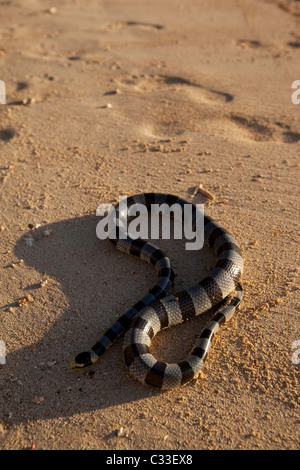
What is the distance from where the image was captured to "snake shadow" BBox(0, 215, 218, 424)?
3514 mm

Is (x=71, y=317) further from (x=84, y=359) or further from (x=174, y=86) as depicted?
(x=174, y=86)

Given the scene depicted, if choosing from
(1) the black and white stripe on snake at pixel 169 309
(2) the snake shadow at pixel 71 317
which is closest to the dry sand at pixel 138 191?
(2) the snake shadow at pixel 71 317

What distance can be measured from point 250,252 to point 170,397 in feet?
6.10

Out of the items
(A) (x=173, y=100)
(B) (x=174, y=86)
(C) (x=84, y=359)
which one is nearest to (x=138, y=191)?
(A) (x=173, y=100)

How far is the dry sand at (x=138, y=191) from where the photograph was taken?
3412 millimetres

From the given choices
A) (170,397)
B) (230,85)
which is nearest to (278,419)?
(170,397)

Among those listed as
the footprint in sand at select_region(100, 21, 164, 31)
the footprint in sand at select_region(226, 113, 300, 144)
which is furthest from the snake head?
the footprint in sand at select_region(100, 21, 164, 31)

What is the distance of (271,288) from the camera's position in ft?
14.1

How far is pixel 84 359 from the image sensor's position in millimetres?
3656

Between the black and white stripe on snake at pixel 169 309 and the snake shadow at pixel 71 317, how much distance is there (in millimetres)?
128

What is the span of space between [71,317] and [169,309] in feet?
3.09

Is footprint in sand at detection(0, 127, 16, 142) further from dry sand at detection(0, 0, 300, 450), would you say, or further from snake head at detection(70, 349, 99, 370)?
snake head at detection(70, 349, 99, 370)

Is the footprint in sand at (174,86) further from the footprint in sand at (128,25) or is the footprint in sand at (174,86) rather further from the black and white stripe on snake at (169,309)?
the black and white stripe on snake at (169,309)

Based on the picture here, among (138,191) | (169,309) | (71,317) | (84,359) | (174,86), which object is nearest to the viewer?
(84,359)
